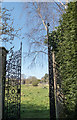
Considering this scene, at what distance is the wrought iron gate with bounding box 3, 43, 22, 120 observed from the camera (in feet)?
9.31

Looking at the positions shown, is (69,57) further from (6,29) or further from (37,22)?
(37,22)

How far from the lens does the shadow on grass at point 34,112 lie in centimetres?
353

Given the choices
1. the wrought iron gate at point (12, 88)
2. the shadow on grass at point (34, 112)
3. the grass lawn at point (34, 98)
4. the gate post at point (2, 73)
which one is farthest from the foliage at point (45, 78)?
the gate post at point (2, 73)

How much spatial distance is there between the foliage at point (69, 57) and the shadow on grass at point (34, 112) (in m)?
1.50

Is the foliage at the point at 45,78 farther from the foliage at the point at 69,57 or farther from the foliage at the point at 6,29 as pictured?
the foliage at the point at 69,57

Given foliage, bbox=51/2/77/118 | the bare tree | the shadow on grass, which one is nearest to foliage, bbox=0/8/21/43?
the bare tree

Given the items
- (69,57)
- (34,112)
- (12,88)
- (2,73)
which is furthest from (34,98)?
(69,57)

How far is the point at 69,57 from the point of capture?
2143 mm

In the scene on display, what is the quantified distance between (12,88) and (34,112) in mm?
1438

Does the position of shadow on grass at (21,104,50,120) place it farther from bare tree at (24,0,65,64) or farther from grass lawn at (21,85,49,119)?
bare tree at (24,0,65,64)

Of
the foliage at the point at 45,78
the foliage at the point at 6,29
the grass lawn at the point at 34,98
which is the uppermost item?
the foliage at the point at 6,29

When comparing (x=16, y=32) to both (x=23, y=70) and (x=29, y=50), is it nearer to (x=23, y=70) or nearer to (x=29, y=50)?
(x=29, y=50)

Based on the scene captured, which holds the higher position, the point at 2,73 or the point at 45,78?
the point at 2,73

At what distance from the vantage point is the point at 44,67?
4055mm
